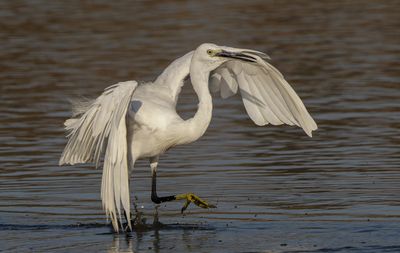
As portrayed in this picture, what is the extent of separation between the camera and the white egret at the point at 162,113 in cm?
1130

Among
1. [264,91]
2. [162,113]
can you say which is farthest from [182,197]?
[264,91]

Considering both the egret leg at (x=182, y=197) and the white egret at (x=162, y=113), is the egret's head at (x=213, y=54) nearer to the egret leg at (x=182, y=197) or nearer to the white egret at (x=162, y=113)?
the white egret at (x=162, y=113)

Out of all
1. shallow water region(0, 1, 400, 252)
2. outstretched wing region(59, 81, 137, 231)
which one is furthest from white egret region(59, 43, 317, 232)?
shallow water region(0, 1, 400, 252)

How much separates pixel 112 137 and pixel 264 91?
237cm

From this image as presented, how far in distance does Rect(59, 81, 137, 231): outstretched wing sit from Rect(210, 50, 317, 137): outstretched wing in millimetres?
1819

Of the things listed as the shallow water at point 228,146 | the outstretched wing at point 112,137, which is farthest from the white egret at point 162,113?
the shallow water at point 228,146

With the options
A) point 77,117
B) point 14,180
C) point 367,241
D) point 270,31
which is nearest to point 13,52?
point 270,31

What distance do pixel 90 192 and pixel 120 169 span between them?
2531mm

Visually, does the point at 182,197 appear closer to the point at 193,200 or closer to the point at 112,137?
the point at 193,200

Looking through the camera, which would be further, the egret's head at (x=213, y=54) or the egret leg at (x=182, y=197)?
the egret leg at (x=182, y=197)

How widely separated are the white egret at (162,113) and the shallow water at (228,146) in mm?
635

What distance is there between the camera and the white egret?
11305 mm

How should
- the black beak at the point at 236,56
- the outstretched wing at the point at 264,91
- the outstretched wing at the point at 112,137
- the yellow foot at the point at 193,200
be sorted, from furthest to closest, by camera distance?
the outstretched wing at the point at 264,91
the yellow foot at the point at 193,200
the black beak at the point at 236,56
the outstretched wing at the point at 112,137

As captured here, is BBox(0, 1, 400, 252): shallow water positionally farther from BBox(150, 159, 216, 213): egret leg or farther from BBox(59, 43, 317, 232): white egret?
BBox(59, 43, 317, 232): white egret
